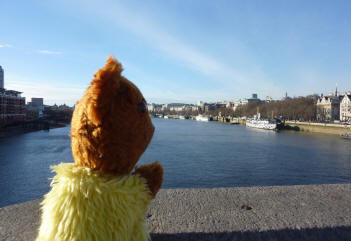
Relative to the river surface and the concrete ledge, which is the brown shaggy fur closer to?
the concrete ledge

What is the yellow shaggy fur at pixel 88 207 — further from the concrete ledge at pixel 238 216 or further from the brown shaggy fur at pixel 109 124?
the concrete ledge at pixel 238 216

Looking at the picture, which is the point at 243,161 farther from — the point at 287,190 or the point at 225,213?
the point at 225,213

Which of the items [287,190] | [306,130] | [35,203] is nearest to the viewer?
[35,203]

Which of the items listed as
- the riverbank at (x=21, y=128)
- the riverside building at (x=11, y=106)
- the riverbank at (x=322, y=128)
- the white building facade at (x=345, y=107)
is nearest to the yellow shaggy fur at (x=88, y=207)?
the riverbank at (x=21, y=128)

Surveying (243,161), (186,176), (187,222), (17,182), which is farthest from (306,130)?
(187,222)

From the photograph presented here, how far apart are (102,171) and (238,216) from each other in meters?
2.04

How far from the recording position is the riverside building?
125ft

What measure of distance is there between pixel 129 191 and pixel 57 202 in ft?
1.35

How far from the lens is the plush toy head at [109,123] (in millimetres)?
1432

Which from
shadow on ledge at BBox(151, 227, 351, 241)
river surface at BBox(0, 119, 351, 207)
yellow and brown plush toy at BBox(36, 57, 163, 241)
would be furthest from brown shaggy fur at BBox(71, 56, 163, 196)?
river surface at BBox(0, 119, 351, 207)

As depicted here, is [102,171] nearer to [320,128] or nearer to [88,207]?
[88,207]

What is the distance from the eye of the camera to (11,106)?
41875 millimetres

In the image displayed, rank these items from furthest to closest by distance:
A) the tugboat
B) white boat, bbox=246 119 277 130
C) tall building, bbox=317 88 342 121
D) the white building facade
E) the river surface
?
tall building, bbox=317 88 342 121 → the white building facade → white boat, bbox=246 119 277 130 → the tugboat → the river surface

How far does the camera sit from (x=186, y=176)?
12.1 metres
